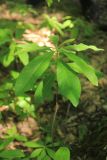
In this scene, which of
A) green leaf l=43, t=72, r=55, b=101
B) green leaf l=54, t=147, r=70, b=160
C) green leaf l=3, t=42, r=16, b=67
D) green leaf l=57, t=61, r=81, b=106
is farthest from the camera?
green leaf l=3, t=42, r=16, b=67

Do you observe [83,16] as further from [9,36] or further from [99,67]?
[9,36]

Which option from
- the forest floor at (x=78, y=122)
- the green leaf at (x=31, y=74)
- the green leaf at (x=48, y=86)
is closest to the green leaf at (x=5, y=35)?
the forest floor at (x=78, y=122)

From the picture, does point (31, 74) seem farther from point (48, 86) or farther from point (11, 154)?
point (11, 154)

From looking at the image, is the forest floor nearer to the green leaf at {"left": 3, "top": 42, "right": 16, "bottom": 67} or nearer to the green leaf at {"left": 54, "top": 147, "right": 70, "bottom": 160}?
the green leaf at {"left": 3, "top": 42, "right": 16, "bottom": 67}

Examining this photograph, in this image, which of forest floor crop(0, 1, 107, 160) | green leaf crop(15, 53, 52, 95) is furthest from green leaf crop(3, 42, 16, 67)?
green leaf crop(15, 53, 52, 95)

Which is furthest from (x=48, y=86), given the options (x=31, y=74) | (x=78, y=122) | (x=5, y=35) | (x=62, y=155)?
(x=78, y=122)
